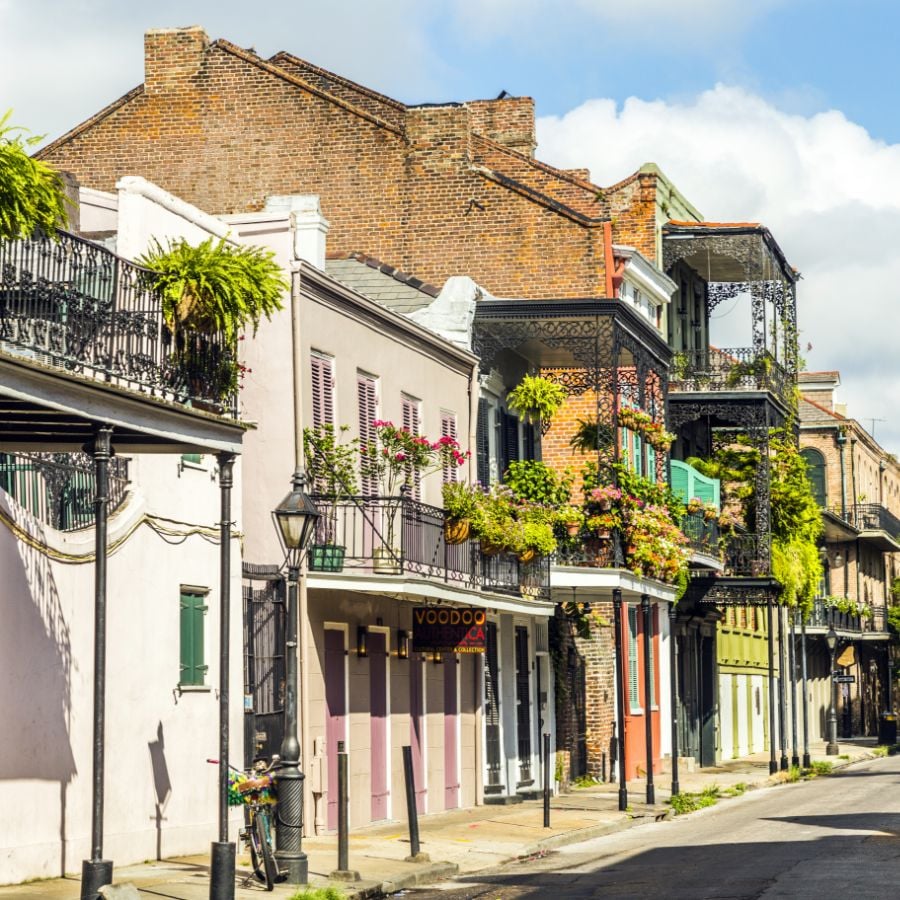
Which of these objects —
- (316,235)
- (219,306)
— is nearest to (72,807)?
(219,306)

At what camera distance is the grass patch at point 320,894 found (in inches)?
574

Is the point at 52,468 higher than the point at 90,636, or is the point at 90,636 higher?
the point at 52,468

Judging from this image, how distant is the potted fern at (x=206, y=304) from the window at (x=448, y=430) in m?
9.92

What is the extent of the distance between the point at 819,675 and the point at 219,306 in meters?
50.3

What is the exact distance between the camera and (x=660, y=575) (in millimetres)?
29078

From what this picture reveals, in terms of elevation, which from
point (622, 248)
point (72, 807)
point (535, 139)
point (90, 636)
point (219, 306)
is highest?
point (535, 139)

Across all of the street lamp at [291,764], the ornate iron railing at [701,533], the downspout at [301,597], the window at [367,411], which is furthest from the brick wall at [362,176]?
the street lamp at [291,764]

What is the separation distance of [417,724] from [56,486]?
940 centimetres

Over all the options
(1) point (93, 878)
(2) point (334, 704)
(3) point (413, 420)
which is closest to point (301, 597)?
(2) point (334, 704)

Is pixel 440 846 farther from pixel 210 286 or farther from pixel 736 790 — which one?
pixel 736 790

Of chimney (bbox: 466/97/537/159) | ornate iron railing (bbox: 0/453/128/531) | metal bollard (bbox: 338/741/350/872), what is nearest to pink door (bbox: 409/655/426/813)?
metal bollard (bbox: 338/741/350/872)

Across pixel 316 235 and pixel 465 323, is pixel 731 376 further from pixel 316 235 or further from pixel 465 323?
pixel 316 235

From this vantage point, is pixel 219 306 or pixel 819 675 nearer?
pixel 219 306

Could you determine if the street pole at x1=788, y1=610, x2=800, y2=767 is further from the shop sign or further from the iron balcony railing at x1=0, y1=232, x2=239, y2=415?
the iron balcony railing at x1=0, y1=232, x2=239, y2=415
